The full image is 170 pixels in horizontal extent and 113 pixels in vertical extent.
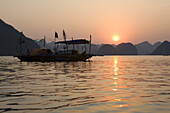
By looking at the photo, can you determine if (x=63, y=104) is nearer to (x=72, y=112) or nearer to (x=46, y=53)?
(x=72, y=112)

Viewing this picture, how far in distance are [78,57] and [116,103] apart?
3032 inches

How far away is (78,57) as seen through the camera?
90312mm

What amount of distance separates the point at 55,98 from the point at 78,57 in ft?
247

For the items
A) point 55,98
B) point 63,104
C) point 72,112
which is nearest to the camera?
point 72,112

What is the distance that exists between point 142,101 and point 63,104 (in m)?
4.20

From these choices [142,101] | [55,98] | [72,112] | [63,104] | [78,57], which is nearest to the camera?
[72,112]

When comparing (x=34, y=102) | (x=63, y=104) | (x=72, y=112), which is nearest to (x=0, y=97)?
(x=34, y=102)

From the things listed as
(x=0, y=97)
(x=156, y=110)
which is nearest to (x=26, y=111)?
(x=0, y=97)

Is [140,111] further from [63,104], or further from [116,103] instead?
[63,104]

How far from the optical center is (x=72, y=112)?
11.3 metres

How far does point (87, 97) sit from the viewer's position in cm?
1526

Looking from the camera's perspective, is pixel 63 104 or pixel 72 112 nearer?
pixel 72 112

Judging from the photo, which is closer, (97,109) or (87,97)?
(97,109)

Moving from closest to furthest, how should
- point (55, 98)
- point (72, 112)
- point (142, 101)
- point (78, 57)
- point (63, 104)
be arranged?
point (72, 112) → point (63, 104) → point (142, 101) → point (55, 98) → point (78, 57)
